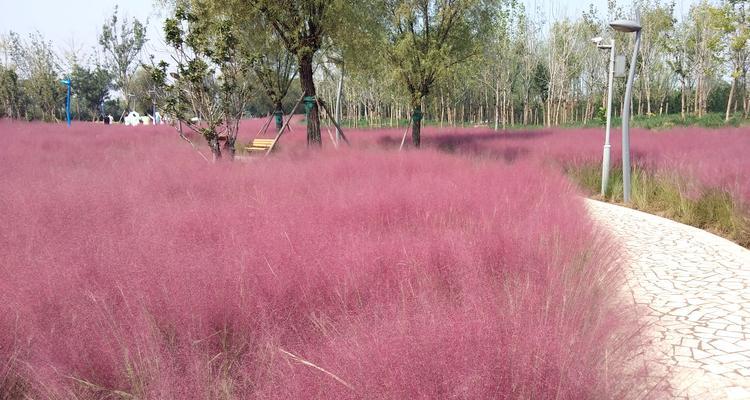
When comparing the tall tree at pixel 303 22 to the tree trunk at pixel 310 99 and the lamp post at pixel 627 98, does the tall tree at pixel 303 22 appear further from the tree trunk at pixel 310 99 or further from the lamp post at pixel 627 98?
the lamp post at pixel 627 98

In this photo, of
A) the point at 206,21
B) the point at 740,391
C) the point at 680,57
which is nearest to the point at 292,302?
the point at 740,391

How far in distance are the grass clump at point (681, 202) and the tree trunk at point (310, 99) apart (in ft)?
23.3

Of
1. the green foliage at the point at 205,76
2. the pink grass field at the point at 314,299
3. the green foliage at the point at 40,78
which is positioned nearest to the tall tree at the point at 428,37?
the green foliage at the point at 205,76

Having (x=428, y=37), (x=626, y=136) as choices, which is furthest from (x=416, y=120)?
(x=626, y=136)

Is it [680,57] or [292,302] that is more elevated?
[680,57]

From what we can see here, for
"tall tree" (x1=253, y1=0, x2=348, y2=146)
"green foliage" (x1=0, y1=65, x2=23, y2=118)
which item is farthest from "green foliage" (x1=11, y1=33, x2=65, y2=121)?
"tall tree" (x1=253, y1=0, x2=348, y2=146)

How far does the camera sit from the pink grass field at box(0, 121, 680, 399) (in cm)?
175

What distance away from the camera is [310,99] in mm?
12352

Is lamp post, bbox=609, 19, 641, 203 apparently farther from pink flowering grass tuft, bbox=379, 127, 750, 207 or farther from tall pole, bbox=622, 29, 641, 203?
pink flowering grass tuft, bbox=379, 127, 750, 207

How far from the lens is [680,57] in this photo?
31.6 m

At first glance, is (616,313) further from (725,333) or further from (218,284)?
(218,284)

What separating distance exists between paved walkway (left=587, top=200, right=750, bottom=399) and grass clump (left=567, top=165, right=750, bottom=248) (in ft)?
1.27

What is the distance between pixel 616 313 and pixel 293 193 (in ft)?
12.6

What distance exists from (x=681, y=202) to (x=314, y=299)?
22.5ft
